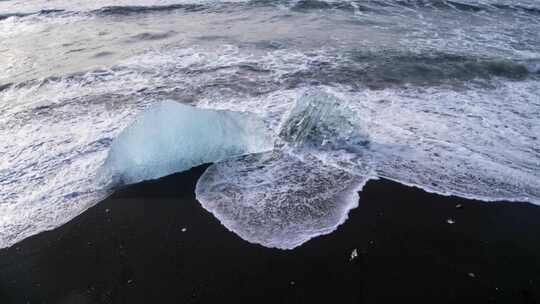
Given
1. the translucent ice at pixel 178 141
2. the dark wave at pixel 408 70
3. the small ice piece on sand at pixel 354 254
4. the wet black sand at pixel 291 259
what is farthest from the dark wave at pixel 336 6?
the small ice piece on sand at pixel 354 254

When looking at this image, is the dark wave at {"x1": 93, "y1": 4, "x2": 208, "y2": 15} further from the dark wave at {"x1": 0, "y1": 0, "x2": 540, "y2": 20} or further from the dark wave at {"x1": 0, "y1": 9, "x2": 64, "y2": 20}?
the dark wave at {"x1": 0, "y1": 9, "x2": 64, "y2": 20}

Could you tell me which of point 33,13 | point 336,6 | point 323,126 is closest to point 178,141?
point 323,126

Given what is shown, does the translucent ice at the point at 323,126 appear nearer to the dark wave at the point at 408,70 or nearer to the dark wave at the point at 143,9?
the dark wave at the point at 408,70

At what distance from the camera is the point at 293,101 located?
508cm

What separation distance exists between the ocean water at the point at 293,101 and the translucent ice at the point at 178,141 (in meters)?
0.13

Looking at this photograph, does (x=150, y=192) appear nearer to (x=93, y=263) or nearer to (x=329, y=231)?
(x=93, y=263)

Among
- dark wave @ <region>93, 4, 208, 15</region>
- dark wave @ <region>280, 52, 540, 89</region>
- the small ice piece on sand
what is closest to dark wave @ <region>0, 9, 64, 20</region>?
dark wave @ <region>93, 4, 208, 15</region>

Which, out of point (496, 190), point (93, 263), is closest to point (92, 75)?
point (93, 263)

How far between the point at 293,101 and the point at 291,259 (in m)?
2.76

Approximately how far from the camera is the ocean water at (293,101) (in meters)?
3.36

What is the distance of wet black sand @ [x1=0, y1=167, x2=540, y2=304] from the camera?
2455 millimetres

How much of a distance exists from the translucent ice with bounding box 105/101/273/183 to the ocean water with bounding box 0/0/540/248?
0.42ft

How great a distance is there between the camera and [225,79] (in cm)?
591

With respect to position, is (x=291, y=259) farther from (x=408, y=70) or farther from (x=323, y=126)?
(x=408, y=70)
